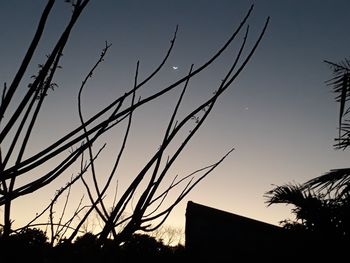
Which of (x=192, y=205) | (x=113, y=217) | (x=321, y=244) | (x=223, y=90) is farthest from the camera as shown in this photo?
(x=192, y=205)

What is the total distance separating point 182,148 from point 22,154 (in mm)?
638

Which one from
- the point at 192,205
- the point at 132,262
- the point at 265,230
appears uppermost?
the point at 192,205

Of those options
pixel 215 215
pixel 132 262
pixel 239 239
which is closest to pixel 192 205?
pixel 215 215

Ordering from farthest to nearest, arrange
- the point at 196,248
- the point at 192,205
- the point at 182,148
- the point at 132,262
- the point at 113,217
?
the point at 132,262
the point at 192,205
the point at 196,248
the point at 182,148
the point at 113,217

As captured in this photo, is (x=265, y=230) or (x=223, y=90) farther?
(x=265, y=230)

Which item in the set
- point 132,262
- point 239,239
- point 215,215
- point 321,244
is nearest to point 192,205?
point 215,215

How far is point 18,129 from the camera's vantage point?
46.3 inches

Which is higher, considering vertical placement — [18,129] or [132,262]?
[18,129]

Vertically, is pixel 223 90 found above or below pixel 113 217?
above

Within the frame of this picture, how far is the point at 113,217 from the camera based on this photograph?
1164 mm

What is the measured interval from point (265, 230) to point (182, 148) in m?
7.66

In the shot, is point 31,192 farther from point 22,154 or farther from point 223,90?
point 223,90

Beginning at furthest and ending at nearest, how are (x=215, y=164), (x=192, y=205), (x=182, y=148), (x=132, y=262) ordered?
(x=132, y=262), (x=192, y=205), (x=215, y=164), (x=182, y=148)

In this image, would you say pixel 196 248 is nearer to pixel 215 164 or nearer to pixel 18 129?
pixel 215 164
